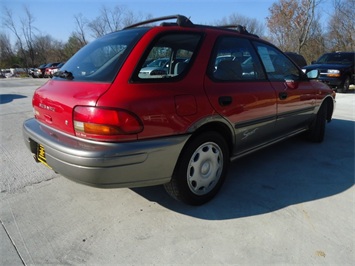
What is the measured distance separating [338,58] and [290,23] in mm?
14389

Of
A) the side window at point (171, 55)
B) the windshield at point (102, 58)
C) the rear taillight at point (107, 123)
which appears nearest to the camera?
the rear taillight at point (107, 123)

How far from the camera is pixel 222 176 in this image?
9.23ft

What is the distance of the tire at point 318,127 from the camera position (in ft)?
14.3

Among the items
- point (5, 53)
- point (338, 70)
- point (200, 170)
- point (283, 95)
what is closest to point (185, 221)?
point (200, 170)

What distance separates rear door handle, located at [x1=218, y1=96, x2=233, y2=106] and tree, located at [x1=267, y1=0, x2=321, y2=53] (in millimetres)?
21949

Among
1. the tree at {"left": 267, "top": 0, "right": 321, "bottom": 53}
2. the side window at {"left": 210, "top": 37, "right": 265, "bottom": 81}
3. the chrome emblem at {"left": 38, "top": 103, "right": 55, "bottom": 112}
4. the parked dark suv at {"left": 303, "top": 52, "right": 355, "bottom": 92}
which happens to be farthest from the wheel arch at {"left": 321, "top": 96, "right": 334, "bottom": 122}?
the tree at {"left": 267, "top": 0, "right": 321, "bottom": 53}

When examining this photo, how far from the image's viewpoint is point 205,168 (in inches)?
104

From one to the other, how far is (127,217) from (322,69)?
413 inches

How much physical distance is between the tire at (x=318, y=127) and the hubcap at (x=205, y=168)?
2.36 metres

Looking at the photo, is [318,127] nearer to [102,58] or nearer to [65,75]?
[102,58]

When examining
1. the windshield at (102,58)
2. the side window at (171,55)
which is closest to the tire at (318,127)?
the side window at (171,55)

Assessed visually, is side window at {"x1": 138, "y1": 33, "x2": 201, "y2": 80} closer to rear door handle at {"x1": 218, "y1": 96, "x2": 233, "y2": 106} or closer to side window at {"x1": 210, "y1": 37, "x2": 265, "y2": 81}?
side window at {"x1": 210, "y1": 37, "x2": 265, "y2": 81}

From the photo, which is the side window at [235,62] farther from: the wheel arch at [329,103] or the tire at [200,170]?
the wheel arch at [329,103]

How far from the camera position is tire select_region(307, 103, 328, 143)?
4344mm
